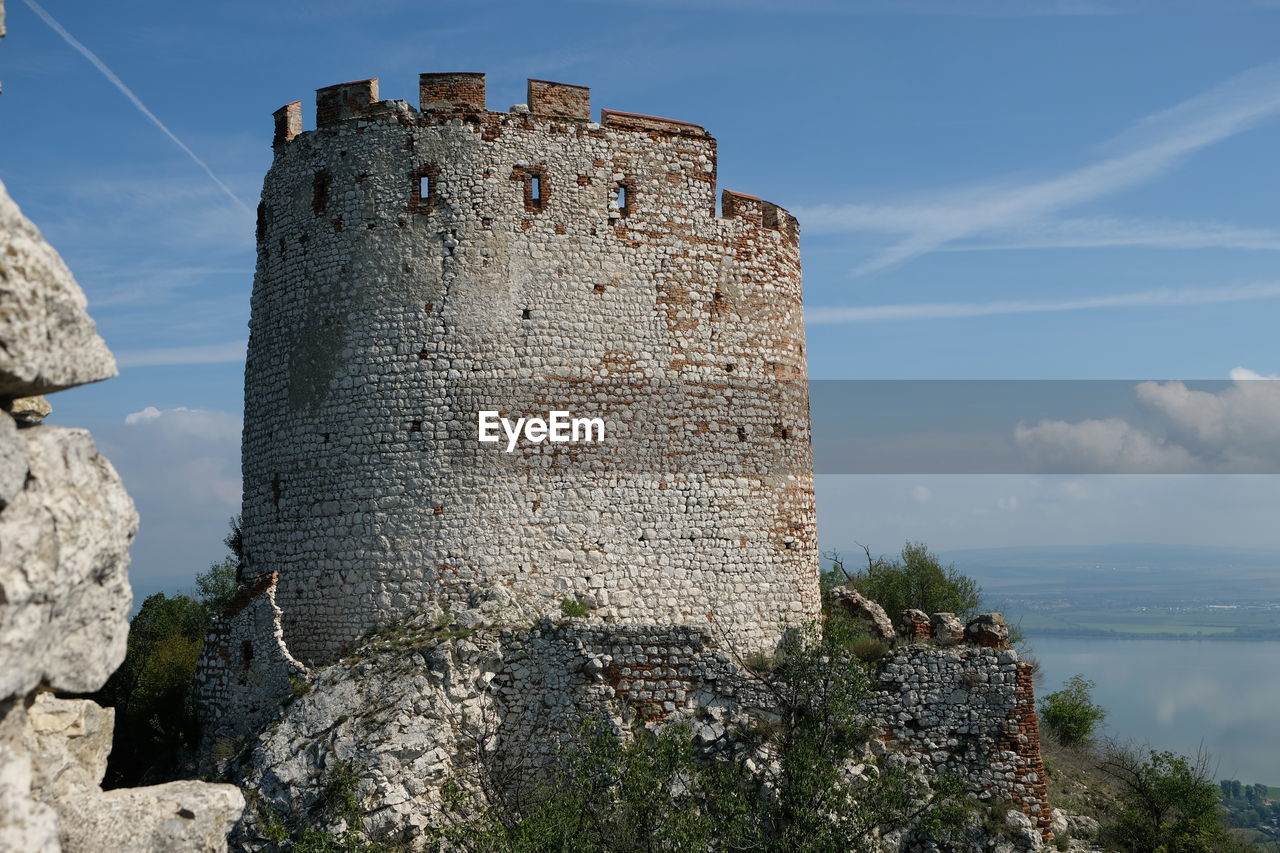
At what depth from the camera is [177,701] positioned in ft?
69.0

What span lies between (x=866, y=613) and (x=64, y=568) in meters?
17.9

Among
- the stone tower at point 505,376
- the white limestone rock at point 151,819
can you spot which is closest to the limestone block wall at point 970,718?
the stone tower at point 505,376

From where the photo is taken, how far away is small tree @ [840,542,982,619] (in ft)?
93.7

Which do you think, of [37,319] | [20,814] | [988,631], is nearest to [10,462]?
[37,319]

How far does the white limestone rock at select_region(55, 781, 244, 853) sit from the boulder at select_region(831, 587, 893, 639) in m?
15.8

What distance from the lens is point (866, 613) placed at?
22312 mm

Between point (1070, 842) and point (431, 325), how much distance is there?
13.1 m

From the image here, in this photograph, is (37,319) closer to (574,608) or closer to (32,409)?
(32,409)

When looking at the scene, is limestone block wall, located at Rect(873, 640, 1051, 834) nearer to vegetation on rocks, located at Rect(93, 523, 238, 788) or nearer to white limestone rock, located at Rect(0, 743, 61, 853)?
vegetation on rocks, located at Rect(93, 523, 238, 788)

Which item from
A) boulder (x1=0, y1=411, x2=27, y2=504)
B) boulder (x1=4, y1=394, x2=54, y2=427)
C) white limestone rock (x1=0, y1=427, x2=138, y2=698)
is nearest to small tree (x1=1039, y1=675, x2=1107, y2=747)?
boulder (x1=4, y1=394, x2=54, y2=427)

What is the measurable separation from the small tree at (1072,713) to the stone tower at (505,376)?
33.5 ft

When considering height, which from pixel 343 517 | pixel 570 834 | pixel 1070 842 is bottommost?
pixel 1070 842

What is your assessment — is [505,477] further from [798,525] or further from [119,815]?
[119,815]

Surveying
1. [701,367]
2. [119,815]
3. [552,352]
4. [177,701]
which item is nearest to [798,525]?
[701,367]
